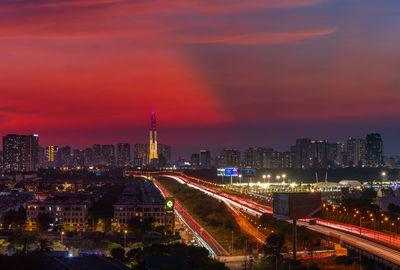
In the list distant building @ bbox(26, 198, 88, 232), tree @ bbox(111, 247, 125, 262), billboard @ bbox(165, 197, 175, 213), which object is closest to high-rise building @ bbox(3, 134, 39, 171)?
distant building @ bbox(26, 198, 88, 232)

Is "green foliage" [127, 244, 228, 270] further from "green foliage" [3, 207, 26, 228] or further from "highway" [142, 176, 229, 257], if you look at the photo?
"green foliage" [3, 207, 26, 228]

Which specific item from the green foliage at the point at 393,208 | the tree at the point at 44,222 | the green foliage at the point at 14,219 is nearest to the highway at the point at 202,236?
the tree at the point at 44,222

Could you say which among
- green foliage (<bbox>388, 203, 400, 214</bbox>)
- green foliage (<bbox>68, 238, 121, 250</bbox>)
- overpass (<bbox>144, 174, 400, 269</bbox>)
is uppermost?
→ green foliage (<bbox>388, 203, 400, 214</bbox>)

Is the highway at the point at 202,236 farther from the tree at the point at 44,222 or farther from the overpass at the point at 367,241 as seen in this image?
the tree at the point at 44,222

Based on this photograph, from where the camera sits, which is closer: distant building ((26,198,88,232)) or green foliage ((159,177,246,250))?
green foliage ((159,177,246,250))

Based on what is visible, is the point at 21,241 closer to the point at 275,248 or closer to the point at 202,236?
the point at 202,236

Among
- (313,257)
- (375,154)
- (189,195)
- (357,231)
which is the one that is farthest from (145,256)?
(375,154)
